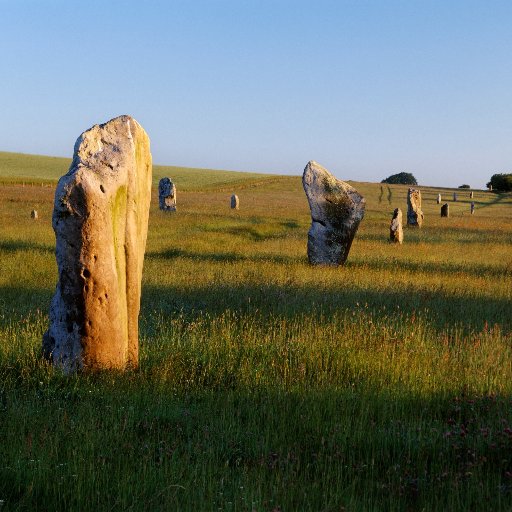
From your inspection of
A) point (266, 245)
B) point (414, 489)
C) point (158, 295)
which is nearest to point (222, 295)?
point (158, 295)

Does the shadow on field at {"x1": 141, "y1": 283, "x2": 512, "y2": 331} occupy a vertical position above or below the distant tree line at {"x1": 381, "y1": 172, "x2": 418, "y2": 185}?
below

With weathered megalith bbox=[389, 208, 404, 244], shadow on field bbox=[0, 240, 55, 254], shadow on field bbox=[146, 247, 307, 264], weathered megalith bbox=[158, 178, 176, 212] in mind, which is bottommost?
shadow on field bbox=[146, 247, 307, 264]

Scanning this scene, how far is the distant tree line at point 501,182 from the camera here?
97688 mm

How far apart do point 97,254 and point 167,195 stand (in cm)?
3507

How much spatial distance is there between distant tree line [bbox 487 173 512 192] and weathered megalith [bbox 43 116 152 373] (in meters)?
96.8

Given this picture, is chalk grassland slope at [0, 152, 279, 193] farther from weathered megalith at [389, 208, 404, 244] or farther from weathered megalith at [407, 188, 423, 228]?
weathered megalith at [389, 208, 404, 244]

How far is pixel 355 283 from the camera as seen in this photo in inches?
619

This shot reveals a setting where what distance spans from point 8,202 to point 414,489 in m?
41.1

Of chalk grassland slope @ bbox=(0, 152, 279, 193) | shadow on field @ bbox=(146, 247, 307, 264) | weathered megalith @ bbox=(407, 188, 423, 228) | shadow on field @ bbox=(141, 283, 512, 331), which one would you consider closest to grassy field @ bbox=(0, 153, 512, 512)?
shadow on field @ bbox=(141, 283, 512, 331)

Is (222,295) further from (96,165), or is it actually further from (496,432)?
(496,432)

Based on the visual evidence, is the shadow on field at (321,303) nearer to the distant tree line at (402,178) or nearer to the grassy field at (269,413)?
the grassy field at (269,413)

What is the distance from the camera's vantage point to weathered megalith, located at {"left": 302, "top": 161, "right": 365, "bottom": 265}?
19422mm

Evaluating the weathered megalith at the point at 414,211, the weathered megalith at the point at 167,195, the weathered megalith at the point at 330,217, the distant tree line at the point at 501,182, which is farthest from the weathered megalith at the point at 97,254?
the distant tree line at the point at 501,182

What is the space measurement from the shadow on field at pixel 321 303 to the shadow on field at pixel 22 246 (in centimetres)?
654
